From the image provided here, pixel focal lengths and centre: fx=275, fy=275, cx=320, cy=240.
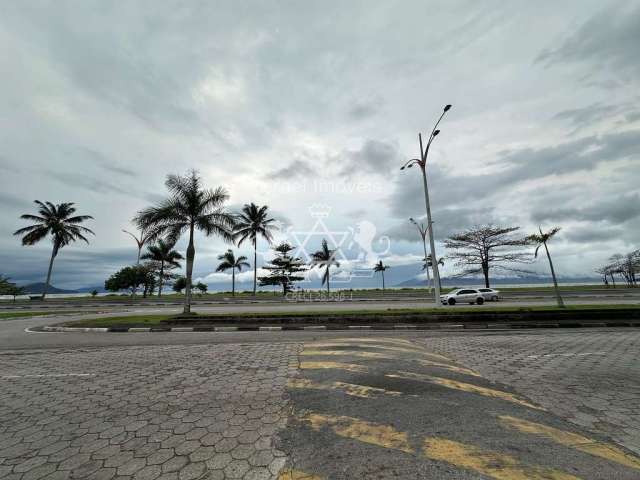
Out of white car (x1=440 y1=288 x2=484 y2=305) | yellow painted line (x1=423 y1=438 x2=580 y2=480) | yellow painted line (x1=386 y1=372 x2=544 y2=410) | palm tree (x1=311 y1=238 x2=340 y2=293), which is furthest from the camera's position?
palm tree (x1=311 y1=238 x2=340 y2=293)

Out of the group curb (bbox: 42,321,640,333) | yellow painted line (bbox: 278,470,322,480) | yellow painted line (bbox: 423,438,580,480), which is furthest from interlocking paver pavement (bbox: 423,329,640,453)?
yellow painted line (bbox: 278,470,322,480)

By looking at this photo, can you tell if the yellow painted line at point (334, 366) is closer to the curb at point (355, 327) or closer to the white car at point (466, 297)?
the curb at point (355, 327)

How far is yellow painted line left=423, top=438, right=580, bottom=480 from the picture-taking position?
227cm

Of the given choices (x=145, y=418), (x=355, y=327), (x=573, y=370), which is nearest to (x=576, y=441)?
(x=573, y=370)

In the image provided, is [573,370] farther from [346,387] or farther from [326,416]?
[326,416]

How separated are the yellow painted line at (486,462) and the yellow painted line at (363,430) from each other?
257 mm

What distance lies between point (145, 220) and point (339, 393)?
1763 cm

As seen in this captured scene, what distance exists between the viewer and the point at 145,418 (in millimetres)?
3592

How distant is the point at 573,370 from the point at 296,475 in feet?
20.2

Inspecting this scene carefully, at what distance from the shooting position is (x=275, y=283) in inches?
1873

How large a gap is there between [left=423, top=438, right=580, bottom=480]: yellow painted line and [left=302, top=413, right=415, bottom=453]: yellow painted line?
257 mm

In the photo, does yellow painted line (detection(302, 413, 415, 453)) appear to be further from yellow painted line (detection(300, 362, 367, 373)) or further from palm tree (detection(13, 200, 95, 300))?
palm tree (detection(13, 200, 95, 300))

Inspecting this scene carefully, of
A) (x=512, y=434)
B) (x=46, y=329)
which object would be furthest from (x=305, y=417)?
(x=46, y=329)

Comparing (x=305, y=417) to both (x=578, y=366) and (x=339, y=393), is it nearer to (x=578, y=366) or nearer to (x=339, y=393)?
(x=339, y=393)
